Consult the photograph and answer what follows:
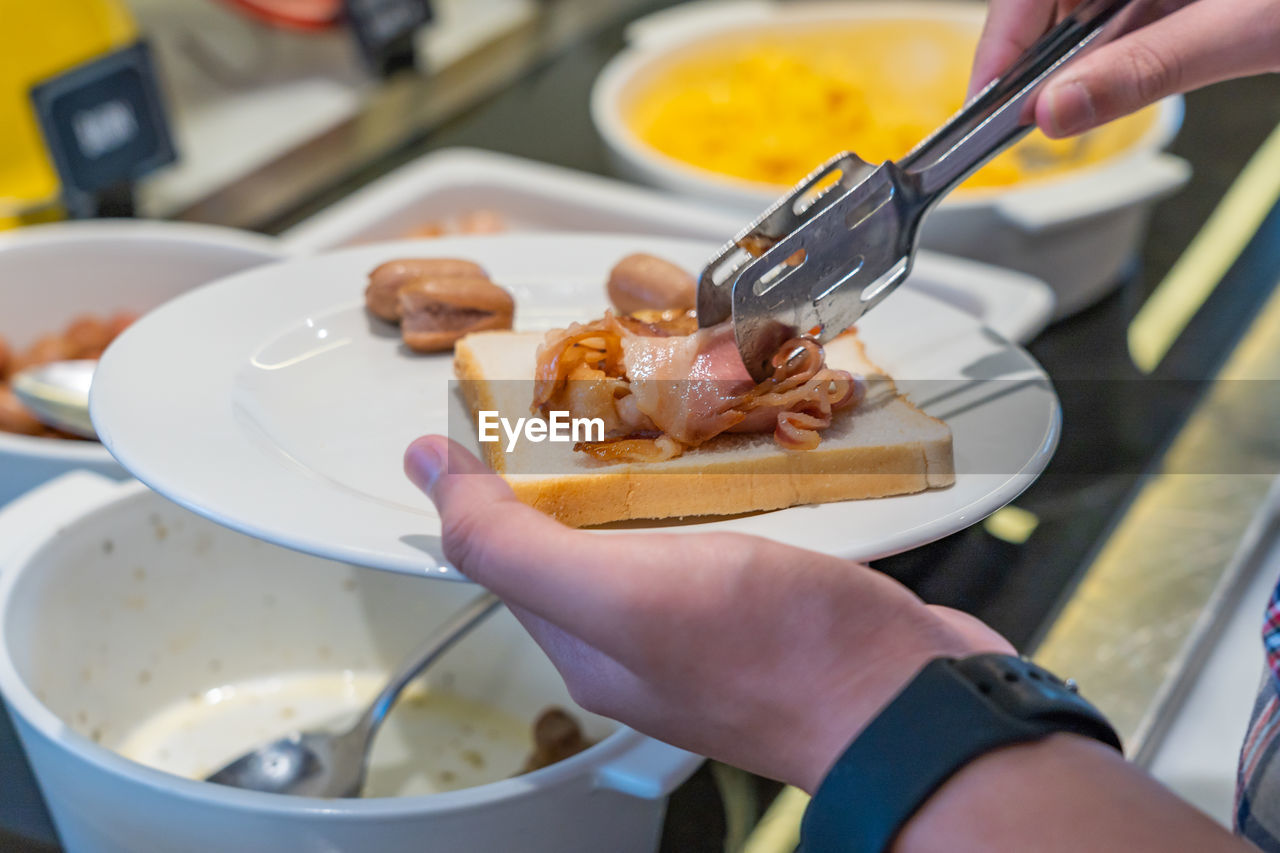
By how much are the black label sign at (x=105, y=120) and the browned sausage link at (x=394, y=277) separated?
0.62 meters

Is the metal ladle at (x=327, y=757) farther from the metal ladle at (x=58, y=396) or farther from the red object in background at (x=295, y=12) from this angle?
the red object in background at (x=295, y=12)

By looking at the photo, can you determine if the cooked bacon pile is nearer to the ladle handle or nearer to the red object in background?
the ladle handle

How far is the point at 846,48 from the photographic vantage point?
196 centimetres

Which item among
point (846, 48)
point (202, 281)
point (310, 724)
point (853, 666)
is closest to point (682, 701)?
point (853, 666)

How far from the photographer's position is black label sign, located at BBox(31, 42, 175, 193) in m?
1.25

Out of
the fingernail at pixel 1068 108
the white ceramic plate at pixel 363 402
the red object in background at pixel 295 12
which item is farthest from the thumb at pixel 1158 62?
the red object in background at pixel 295 12

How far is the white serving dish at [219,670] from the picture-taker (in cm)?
62

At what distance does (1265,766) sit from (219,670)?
794 mm

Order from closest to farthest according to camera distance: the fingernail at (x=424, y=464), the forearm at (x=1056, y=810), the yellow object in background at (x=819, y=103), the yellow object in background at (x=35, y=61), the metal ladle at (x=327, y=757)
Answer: the forearm at (x=1056, y=810) < the fingernail at (x=424, y=464) < the metal ladle at (x=327, y=757) < the yellow object in background at (x=35, y=61) < the yellow object in background at (x=819, y=103)

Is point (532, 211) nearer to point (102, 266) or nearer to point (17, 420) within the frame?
point (102, 266)

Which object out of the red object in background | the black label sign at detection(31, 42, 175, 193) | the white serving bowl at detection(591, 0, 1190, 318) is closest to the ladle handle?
the white serving bowl at detection(591, 0, 1190, 318)

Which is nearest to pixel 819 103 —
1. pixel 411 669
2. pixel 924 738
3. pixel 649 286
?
pixel 649 286

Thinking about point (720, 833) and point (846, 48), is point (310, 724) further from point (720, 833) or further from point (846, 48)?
point (846, 48)

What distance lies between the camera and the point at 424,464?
0.59 m
